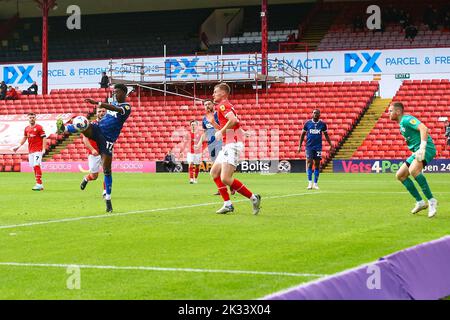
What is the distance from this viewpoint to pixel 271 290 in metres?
6.93

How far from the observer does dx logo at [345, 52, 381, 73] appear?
4844cm

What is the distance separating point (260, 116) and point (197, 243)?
35371mm

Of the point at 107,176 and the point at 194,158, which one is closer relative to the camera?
the point at 107,176

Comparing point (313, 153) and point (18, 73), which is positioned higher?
point (18, 73)

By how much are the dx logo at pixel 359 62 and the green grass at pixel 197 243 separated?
3140cm

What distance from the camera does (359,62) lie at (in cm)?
4862

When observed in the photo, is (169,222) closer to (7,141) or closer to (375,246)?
(375,246)

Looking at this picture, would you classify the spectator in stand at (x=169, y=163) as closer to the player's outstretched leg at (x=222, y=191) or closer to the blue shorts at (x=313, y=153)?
the blue shorts at (x=313, y=153)

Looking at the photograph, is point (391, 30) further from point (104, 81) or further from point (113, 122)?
point (113, 122)

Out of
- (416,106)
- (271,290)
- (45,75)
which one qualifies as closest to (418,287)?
(271,290)

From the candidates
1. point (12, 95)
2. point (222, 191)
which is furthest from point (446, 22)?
point (222, 191)

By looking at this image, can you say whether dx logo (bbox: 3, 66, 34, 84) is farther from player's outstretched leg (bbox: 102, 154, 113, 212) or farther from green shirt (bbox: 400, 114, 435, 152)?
green shirt (bbox: 400, 114, 435, 152)

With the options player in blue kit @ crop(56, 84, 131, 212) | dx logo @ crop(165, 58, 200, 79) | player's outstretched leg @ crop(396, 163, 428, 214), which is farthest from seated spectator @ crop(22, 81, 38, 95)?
player's outstretched leg @ crop(396, 163, 428, 214)

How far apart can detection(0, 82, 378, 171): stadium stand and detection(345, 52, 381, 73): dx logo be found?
1968 mm
